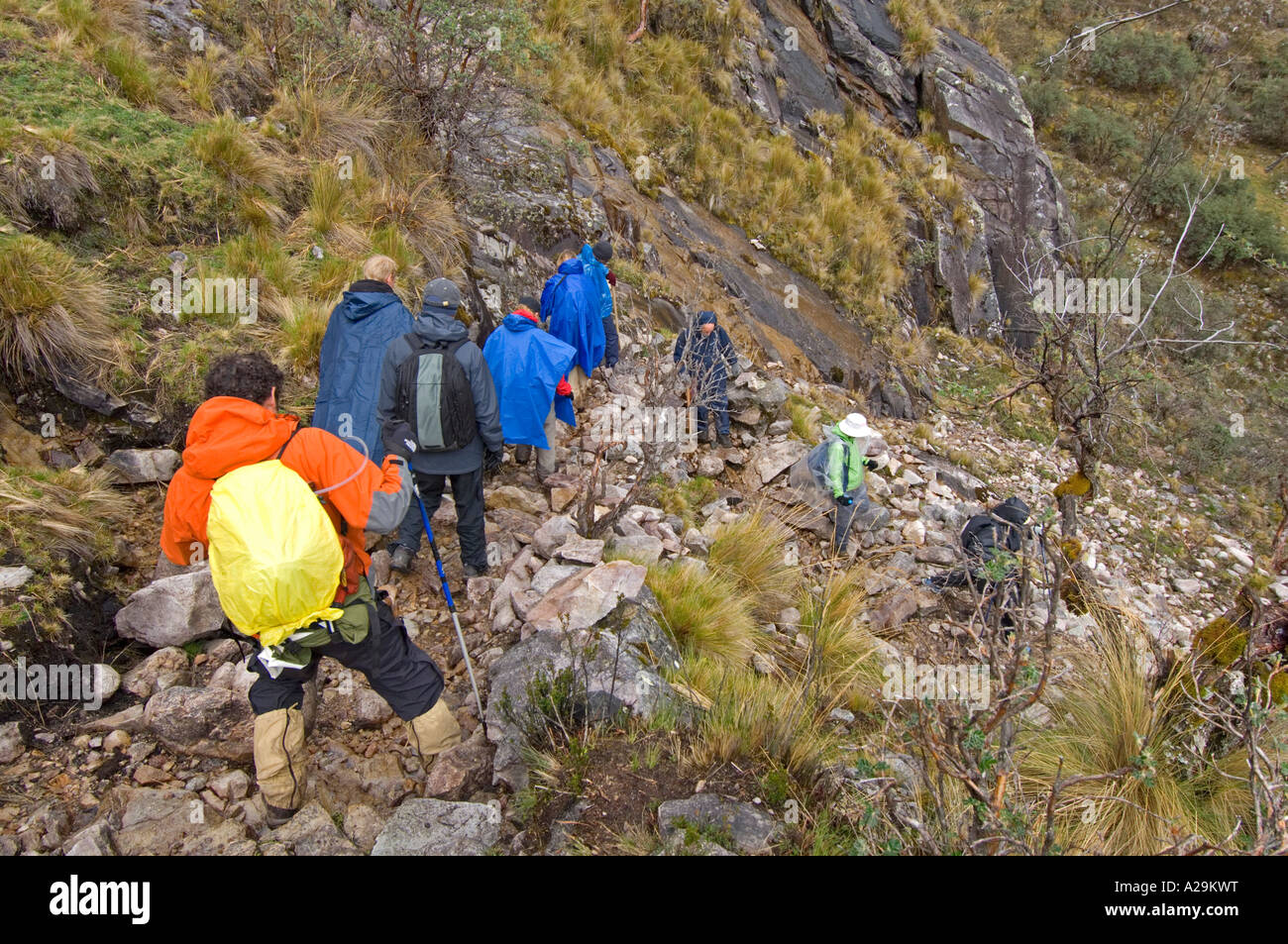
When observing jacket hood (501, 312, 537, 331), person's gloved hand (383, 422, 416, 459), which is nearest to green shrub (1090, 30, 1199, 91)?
jacket hood (501, 312, 537, 331)

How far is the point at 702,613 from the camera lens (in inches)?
165

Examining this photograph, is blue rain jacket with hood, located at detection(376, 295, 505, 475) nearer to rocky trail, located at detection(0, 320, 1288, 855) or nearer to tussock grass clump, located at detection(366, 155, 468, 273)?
rocky trail, located at detection(0, 320, 1288, 855)

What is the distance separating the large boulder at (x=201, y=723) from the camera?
3096 mm

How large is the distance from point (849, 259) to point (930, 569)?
7.17m

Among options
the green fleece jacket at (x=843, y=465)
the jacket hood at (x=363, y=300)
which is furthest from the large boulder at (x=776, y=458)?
the jacket hood at (x=363, y=300)

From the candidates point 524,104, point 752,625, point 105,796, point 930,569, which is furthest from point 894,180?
point 105,796

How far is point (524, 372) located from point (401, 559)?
1578 millimetres

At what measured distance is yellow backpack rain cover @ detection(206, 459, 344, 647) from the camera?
2383 mm

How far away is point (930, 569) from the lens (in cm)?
651

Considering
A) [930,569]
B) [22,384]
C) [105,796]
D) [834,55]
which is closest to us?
[105,796]

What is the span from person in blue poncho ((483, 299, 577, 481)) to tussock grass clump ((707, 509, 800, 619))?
62.1 inches

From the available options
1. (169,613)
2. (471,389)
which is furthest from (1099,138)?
(169,613)

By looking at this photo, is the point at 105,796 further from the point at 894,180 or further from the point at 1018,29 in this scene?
the point at 1018,29

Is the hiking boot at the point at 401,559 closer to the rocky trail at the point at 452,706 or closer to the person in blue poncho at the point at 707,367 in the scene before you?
the rocky trail at the point at 452,706
